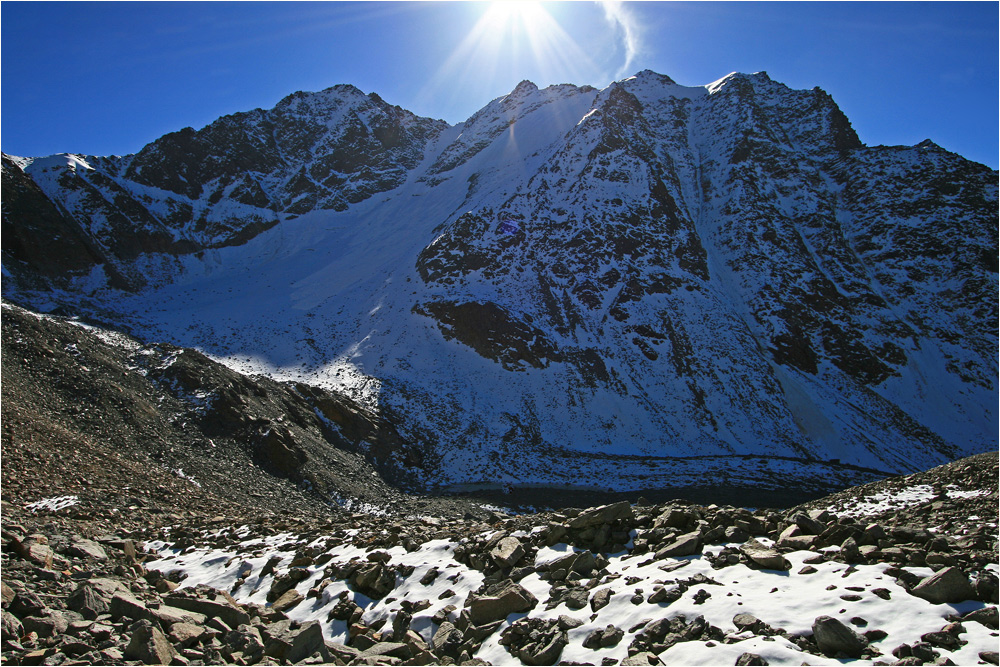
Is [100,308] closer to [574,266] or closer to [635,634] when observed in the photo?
[574,266]

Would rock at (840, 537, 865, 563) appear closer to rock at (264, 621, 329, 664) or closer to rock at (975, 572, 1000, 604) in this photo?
rock at (975, 572, 1000, 604)

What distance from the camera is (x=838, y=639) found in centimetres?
575

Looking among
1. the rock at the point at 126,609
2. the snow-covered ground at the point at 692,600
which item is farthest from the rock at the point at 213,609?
the snow-covered ground at the point at 692,600

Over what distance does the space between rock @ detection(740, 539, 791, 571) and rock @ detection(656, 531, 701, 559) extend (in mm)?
830

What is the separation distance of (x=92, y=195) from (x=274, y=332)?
37.8 metres

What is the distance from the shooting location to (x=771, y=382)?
5106 centimetres

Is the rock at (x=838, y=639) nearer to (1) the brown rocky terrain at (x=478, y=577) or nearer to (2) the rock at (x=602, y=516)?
(1) the brown rocky terrain at (x=478, y=577)

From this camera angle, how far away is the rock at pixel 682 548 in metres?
9.16

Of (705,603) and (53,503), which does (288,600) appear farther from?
(53,503)

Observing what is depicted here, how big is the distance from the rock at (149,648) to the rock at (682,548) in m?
7.21

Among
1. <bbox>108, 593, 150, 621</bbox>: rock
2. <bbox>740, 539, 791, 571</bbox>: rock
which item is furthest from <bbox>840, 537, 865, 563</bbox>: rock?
<bbox>108, 593, 150, 621</bbox>: rock

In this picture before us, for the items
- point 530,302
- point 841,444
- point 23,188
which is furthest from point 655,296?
point 23,188

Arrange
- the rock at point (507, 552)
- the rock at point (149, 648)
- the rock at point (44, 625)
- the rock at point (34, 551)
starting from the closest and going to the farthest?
the rock at point (149, 648) → the rock at point (44, 625) → the rock at point (34, 551) → the rock at point (507, 552)

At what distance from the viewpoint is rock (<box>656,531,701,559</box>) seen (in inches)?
360
